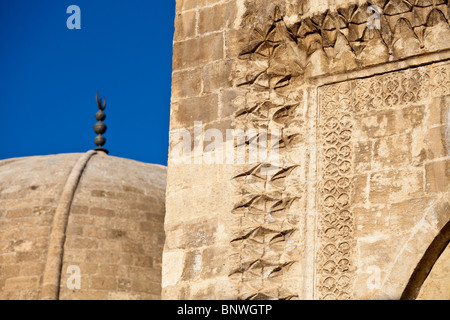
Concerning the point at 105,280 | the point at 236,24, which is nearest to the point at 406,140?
the point at 236,24

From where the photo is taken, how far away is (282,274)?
261 inches

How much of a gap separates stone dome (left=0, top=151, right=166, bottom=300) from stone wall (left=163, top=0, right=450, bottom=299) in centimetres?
1213

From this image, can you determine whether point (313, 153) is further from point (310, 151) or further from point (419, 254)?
point (419, 254)

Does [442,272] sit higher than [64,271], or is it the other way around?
[64,271]

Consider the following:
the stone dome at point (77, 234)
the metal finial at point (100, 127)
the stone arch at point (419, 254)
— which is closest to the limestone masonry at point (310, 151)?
the stone arch at point (419, 254)

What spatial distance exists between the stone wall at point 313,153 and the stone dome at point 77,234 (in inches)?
478

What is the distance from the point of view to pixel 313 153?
6.81 metres

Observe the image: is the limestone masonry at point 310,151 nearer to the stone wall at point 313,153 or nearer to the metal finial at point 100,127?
the stone wall at point 313,153

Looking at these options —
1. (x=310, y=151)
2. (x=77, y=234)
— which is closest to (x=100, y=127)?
(x=77, y=234)

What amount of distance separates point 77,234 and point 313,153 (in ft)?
44.4

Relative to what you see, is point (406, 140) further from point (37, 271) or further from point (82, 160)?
point (82, 160)

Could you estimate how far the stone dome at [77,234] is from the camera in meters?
19.4

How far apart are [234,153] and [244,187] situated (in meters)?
0.24
